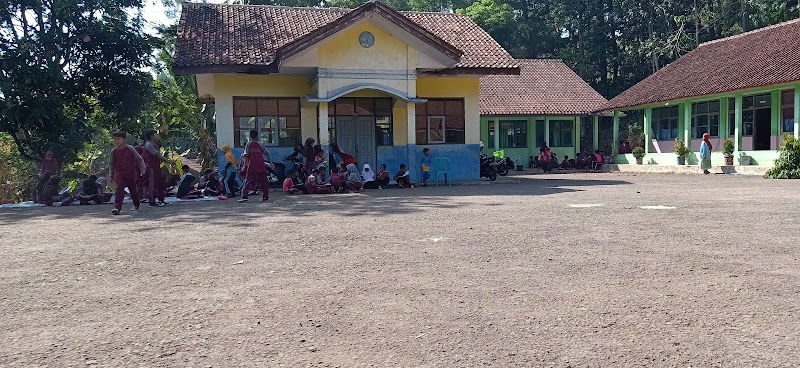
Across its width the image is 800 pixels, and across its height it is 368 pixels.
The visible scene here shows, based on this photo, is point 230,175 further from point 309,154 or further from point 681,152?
point 681,152

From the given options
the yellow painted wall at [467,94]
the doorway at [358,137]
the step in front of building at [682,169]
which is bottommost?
the step in front of building at [682,169]

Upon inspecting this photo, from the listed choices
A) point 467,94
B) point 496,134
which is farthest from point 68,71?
point 496,134

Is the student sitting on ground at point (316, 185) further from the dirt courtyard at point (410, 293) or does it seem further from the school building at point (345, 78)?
the dirt courtyard at point (410, 293)

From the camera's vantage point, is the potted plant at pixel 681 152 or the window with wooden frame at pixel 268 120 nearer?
the window with wooden frame at pixel 268 120

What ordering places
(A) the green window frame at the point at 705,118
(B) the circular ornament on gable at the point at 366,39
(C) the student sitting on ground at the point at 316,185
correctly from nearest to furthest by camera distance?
1. (C) the student sitting on ground at the point at 316,185
2. (B) the circular ornament on gable at the point at 366,39
3. (A) the green window frame at the point at 705,118

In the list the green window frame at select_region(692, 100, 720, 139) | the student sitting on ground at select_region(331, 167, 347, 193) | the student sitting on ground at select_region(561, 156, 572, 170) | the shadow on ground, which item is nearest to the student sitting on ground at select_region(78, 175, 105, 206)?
the shadow on ground

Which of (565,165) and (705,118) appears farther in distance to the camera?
(565,165)

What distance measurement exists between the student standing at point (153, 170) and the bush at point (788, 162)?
1648cm

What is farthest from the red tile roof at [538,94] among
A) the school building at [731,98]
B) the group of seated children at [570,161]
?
the group of seated children at [570,161]

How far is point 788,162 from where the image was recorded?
696 inches

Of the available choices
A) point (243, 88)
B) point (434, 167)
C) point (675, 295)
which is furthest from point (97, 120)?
point (675, 295)

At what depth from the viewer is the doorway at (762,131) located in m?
22.7

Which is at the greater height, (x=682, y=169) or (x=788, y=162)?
(x=788, y=162)

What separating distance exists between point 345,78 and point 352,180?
3.05m
